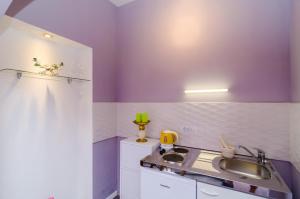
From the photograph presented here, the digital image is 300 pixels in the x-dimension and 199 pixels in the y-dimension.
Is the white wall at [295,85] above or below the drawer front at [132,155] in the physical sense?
above

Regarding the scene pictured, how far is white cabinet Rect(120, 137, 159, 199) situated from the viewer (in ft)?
6.08

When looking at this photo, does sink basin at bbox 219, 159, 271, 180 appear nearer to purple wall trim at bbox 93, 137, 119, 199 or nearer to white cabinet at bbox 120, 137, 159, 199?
white cabinet at bbox 120, 137, 159, 199

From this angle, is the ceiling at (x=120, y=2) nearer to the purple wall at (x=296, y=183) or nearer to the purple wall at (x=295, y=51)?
the purple wall at (x=295, y=51)

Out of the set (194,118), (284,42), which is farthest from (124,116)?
(284,42)

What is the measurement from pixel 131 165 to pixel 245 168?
4.13 ft

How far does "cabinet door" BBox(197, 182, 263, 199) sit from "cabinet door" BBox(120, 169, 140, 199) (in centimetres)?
89

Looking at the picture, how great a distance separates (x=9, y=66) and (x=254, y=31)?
2.45m

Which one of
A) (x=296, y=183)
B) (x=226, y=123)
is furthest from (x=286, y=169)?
(x=226, y=123)

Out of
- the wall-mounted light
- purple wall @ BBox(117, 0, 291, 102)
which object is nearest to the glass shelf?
the wall-mounted light

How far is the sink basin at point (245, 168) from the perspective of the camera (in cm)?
137

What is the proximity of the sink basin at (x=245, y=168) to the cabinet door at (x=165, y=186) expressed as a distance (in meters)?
0.38

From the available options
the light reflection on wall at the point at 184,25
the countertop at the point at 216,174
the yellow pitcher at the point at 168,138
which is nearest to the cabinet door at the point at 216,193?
the countertop at the point at 216,174

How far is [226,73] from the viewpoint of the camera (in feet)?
5.56

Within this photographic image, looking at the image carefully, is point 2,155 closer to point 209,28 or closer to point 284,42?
point 209,28
